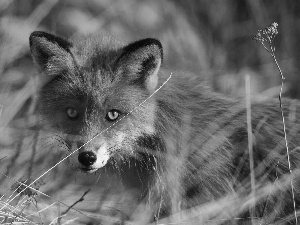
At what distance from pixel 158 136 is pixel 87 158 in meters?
0.59

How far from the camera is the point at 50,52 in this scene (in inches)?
159

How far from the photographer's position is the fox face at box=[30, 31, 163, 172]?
3871 millimetres

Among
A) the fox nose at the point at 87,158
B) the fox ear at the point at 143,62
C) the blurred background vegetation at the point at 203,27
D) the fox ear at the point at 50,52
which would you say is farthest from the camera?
the blurred background vegetation at the point at 203,27

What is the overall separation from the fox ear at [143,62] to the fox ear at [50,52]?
1.32 ft

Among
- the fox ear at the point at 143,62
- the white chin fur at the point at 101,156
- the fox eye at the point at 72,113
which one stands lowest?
the white chin fur at the point at 101,156

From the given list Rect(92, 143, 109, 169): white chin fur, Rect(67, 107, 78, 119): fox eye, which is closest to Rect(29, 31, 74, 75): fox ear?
Rect(67, 107, 78, 119): fox eye

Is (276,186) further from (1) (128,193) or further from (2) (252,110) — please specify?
(1) (128,193)

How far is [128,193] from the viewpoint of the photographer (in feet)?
14.2

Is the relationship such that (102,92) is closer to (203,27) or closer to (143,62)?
(143,62)

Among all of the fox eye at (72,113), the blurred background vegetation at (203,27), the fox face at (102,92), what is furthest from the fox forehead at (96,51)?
the blurred background vegetation at (203,27)

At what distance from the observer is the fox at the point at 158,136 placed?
3910 millimetres

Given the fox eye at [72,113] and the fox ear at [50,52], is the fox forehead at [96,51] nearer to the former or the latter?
the fox ear at [50,52]

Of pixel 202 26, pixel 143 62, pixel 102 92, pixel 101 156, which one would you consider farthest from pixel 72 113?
pixel 202 26

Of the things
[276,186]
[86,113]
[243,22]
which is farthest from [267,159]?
[243,22]
